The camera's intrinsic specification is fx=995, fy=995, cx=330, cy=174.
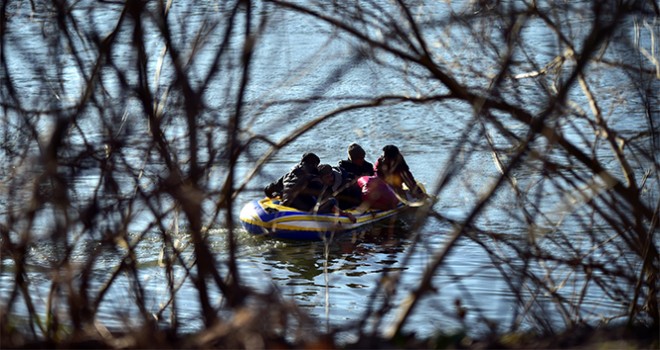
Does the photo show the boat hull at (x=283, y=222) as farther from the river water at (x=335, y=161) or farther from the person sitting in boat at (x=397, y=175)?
the person sitting in boat at (x=397, y=175)

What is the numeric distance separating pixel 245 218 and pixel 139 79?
984 cm

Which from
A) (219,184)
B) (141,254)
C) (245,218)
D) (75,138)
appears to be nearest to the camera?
(219,184)

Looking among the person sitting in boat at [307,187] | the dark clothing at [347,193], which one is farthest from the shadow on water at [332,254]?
the person sitting in boat at [307,187]

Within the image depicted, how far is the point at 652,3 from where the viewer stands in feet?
16.0

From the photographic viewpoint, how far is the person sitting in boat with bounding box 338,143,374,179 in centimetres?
1457

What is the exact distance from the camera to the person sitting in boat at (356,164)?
574 inches

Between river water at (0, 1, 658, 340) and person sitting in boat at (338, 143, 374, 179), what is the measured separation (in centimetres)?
101

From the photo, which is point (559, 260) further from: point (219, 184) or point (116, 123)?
point (116, 123)

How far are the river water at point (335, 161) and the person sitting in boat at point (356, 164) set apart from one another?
1.01 m

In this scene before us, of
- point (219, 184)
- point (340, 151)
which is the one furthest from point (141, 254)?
point (219, 184)

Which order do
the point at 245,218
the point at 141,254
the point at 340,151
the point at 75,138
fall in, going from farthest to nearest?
1. the point at 340,151
2. the point at 245,218
3. the point at 141,254
4. the point at 75,138

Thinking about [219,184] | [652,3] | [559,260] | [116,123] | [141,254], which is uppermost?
[652,3]

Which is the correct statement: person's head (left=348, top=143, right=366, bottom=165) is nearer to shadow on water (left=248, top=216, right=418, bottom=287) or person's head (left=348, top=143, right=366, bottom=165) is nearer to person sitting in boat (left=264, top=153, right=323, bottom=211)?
shadow on water (left=248, top=216, right=418, bottom=287)

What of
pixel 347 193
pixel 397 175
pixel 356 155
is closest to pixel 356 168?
pixel 356 155
